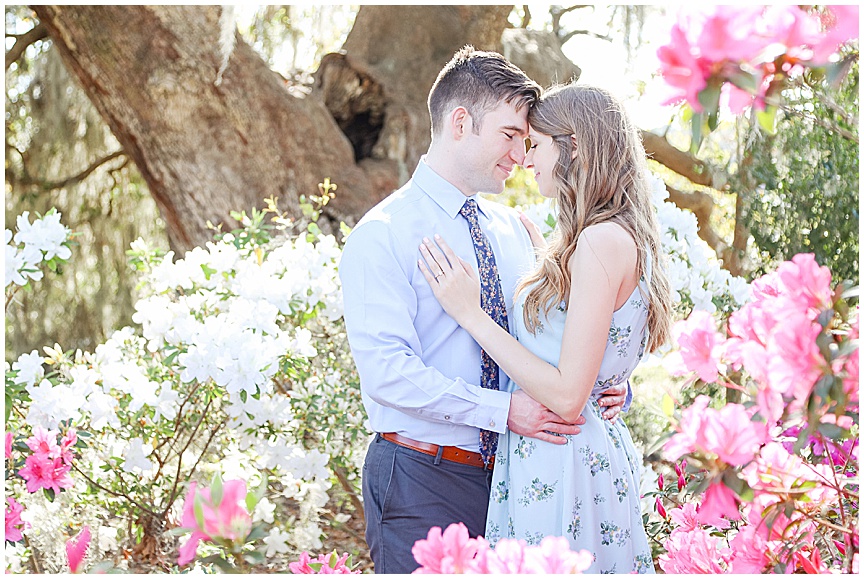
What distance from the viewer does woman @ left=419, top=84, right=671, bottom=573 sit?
6.08ft

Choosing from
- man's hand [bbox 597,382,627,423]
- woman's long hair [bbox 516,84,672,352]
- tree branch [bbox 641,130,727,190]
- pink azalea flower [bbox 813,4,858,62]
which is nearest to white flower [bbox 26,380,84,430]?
woman's long hair [bbox 516,84,672,352]

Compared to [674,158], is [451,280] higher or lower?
lower

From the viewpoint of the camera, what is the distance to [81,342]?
6.76 metres

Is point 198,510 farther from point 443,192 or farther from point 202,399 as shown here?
point 202,399

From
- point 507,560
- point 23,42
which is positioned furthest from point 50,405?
point 23,42

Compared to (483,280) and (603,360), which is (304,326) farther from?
(603,360)

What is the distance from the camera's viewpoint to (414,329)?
207 cm

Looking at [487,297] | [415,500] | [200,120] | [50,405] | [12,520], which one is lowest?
[12,520]

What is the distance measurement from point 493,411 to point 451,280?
0.33 metres

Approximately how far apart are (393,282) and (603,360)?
547 mm

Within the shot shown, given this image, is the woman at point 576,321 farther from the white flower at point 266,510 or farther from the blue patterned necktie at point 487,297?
the white flower at point 266,510

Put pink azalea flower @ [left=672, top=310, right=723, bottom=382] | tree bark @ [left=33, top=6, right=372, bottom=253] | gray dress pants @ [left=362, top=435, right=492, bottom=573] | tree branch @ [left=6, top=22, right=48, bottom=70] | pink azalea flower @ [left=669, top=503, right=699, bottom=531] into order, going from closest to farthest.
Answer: pink azalea flower @ [left=672, top=310, right=723, bottom=382]
pink azalea flower @ [left=669, top=503, right=699, bottom=531]
gray dress pants @ [left=362, top=435, right=492, bottom=573]
tree bark @ [left=33, top=6, right=372, bottom=253]
tree branch @ [left=6, top=22, right=48, bottom=70]

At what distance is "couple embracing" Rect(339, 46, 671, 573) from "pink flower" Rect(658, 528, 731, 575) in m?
0.35

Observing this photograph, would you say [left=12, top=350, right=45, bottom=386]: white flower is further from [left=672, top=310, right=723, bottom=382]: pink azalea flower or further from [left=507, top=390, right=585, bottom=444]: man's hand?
[left=672, top=310, right=723, bottom=382]: pink azalea flower
